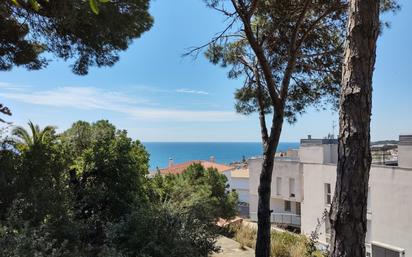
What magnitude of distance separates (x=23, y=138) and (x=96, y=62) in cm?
202

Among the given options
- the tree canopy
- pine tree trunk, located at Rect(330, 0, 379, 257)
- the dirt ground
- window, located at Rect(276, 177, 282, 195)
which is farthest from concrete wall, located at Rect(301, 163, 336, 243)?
pine tree trunk, located at Rect(330, 0, 379, 257)

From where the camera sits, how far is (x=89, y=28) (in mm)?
7129

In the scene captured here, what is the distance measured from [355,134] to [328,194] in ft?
73.3

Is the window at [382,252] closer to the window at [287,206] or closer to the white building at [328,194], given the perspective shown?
the white building at [328,194]

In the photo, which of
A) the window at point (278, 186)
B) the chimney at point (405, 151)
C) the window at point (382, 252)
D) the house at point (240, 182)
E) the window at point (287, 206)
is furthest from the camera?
the house at point (240, 182)

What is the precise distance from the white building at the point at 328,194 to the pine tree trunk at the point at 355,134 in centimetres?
737

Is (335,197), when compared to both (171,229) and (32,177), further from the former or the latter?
(32,177)

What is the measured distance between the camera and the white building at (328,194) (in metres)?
18.2

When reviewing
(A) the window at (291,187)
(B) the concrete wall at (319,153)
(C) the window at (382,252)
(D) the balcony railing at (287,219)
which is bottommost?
(D) the balcony railing at (287,219)

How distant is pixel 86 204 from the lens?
21.0ft

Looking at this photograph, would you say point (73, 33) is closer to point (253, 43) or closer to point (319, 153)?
point (253, 43)

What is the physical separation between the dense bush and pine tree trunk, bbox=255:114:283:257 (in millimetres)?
830

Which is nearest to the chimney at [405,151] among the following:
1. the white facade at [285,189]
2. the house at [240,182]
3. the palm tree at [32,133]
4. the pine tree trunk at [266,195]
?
Answer: the white facade at [285,189]

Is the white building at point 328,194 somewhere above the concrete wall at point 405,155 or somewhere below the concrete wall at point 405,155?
below
